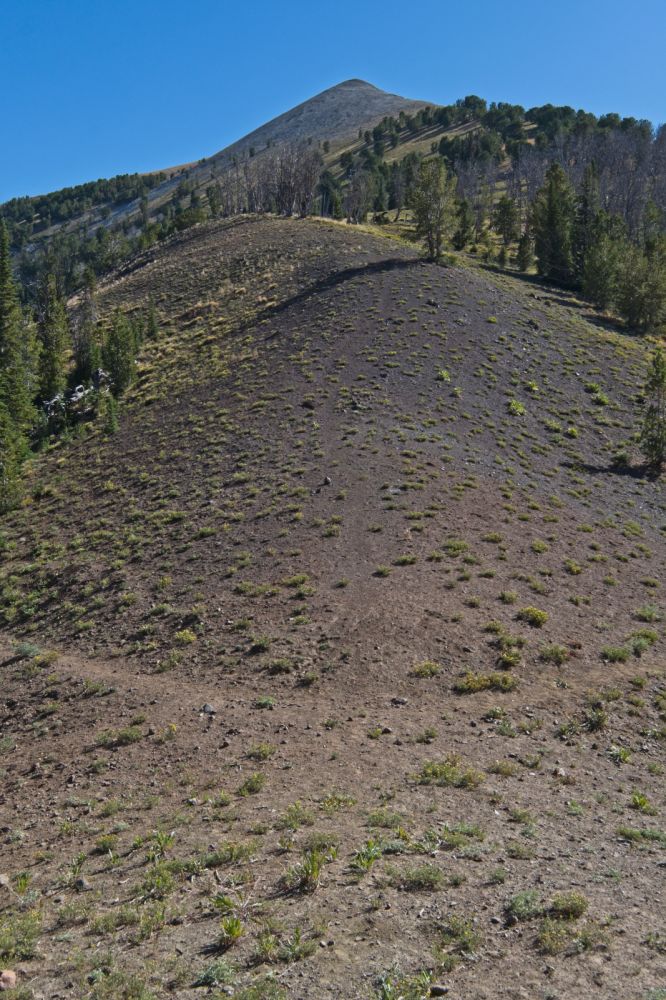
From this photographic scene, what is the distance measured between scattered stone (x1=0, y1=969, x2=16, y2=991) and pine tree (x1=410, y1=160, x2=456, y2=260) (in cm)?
6262

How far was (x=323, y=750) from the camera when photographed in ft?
44.7

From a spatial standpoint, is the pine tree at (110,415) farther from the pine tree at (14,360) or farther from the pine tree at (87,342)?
the pine tree at (87,342)

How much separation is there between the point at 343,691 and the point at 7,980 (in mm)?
9829

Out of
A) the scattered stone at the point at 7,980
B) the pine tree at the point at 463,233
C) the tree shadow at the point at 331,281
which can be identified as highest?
the pine tree at the point at 463,233

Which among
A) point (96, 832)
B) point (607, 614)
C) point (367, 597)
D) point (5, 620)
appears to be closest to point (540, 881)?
point (96, 832)

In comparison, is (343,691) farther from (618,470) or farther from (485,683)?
(618,470)

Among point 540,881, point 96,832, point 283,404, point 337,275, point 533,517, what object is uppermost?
point 337,275

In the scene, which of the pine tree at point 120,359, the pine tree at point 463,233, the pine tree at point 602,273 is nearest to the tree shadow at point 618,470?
the pine tree at point 120,359

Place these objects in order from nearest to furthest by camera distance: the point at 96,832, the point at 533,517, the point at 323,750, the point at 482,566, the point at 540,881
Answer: the point at 540,881, the point at 96,832, the point at 323,750, the point at 482,566, the point at 533,517

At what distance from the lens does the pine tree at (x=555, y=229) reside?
243 ft

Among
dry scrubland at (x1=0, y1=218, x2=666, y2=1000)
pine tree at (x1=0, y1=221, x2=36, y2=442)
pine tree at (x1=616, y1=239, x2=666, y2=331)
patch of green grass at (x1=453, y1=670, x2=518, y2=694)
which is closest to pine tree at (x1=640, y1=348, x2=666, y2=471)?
dry scrubland at (x1=0, y1=218, x2=666, y2=1000)

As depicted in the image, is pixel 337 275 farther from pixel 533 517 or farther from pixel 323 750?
pixel 323 750

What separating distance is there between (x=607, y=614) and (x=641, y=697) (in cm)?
519

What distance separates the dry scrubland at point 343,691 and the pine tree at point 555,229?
36428 mm
